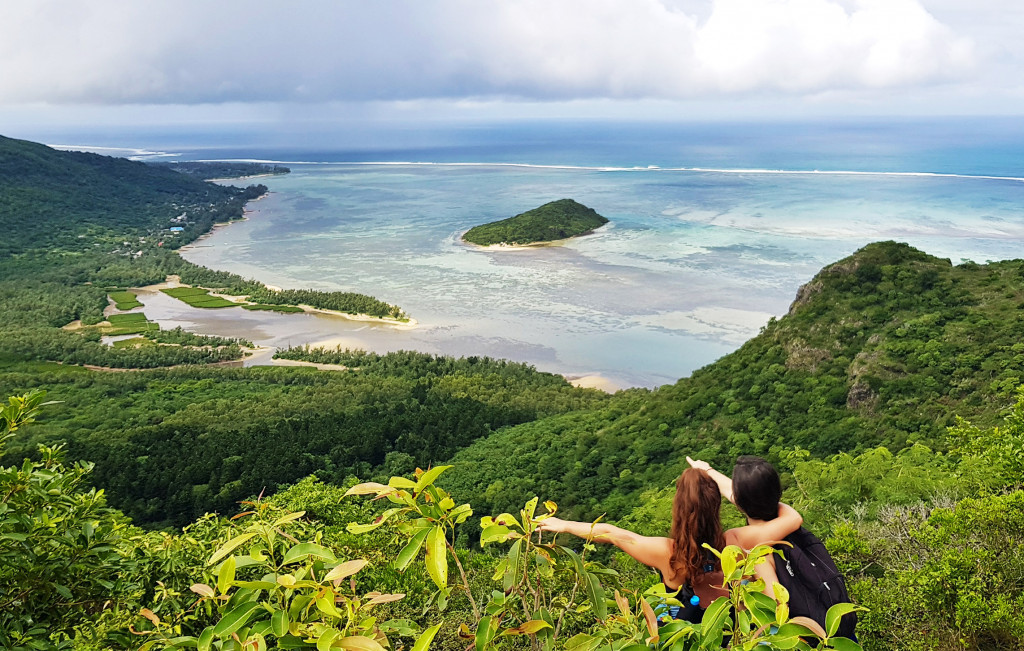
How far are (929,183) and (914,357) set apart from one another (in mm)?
60065

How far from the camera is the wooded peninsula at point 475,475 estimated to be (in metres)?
1.50

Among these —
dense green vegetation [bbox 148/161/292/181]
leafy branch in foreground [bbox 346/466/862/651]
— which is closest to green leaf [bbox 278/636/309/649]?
leafy branch in foreground [bbox 346/466/862/651]

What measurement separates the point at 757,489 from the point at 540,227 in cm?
4547

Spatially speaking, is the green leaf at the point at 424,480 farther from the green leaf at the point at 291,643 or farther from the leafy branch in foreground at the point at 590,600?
the green leaf at the point at 291,643

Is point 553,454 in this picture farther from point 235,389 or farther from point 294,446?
point 235,389

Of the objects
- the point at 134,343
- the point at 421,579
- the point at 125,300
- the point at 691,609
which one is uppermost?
the point at 691,609

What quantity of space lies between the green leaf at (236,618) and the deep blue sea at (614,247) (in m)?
22.1

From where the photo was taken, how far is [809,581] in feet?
8.05

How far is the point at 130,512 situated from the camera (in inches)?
512

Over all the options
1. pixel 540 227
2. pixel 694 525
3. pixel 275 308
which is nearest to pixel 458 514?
pixel 694 525

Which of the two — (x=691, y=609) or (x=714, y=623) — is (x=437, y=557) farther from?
(x=691, y=609)

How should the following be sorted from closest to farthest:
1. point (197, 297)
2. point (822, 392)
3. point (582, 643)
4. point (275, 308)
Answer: point (582, 643) < point (822, 392) < point (275, 308) < point (197, 297)

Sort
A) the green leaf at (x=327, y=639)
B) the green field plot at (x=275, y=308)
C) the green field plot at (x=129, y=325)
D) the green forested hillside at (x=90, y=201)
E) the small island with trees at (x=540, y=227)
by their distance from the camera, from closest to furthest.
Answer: the green leaf at (x=327, y=639) < the green field plot at (x=129, y=325) < the green field plot at (x=275, y=308) < the small island with trees at (x=540, y=227) < the green forested hillside at (x=90, y=201)

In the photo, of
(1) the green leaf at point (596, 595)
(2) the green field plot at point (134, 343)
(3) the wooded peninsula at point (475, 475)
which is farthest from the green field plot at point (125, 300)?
(1) the green leaf at point (596, 595)
